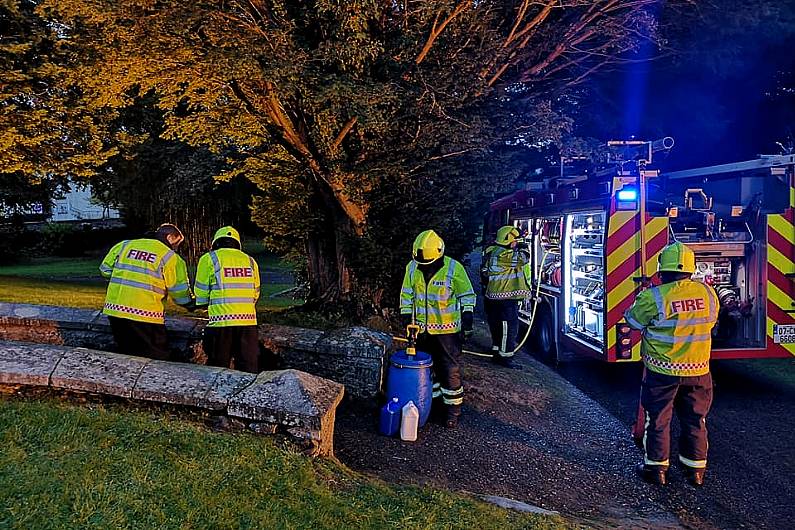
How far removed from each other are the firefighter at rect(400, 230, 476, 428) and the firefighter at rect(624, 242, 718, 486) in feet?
5.02

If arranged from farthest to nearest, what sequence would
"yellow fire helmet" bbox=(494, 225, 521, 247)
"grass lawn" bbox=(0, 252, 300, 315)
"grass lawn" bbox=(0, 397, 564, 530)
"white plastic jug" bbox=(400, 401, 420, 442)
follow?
1. "grass lawn" bbox=(0, 252, 300, 315)
2. "yellow fire helmet" bbox=(494, 225, 521, 247)
3. "white plastic jug" bbox=(400, 401, 420, 442)
4. "grass lawn" bbox=(0, 397, 564, 530)

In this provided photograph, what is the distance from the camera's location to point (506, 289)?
897 cm

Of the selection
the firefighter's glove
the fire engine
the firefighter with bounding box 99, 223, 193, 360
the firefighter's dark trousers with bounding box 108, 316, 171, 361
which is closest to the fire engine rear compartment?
the fire engine

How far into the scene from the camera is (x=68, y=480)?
3.52 metres

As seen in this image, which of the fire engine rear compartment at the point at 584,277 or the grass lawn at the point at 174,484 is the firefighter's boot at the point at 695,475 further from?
the fire engine rear compartment at the point at 584,277

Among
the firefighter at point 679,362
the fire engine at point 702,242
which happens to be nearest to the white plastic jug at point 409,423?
the firefighter at point 679,362

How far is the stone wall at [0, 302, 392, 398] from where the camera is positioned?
21.5ft

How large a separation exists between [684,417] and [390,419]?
2180 mm

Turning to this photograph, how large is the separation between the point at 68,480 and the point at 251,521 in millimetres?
905

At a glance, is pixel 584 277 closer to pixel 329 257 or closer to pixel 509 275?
pixel 509 275

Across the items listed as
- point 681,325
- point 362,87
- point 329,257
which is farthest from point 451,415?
point 329,257

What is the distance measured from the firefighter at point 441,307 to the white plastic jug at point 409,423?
547 mm

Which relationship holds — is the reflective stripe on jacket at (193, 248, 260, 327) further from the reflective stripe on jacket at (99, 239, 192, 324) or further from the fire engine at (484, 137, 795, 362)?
the fire engine at (484, 137, 795, 362)

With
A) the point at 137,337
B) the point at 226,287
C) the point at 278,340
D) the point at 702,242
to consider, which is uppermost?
the point at 702,242
